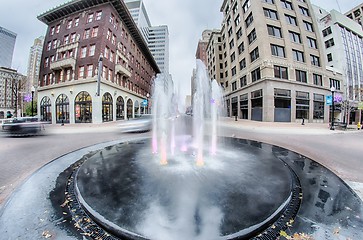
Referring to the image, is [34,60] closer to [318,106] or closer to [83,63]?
[83,63]

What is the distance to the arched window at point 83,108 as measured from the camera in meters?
26.0

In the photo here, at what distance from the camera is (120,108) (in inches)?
1266

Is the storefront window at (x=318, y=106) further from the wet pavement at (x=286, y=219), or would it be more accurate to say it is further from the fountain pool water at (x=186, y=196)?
the wet pavement at (x=286, y=219)

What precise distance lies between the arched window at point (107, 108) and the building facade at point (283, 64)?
27.3 m

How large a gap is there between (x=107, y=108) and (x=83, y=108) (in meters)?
3.68

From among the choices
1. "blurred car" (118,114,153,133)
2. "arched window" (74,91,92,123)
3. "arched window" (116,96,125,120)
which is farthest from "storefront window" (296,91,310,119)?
"arched window" (74,91,92,123)

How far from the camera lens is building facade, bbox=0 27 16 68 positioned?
38.6 metres

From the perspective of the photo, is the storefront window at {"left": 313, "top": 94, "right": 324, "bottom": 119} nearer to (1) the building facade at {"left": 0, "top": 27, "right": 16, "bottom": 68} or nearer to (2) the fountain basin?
(2) the fountain basin

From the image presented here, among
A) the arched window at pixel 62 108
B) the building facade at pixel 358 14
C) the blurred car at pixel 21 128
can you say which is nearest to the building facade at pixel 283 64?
the blurred car at pixel 21 128

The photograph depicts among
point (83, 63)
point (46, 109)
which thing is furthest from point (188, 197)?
point (46, 109)

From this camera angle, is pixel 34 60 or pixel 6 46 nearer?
pixel 6 46

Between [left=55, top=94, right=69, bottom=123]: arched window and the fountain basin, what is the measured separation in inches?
1068

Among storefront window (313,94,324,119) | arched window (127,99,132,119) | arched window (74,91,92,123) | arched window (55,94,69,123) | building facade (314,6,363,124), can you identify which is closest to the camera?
arched window (74,91,92,123)

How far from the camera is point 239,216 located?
275cm
